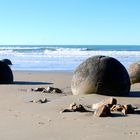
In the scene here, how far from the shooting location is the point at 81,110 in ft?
24.7

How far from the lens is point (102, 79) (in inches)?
410

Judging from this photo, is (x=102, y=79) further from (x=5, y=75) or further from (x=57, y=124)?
(x=5, y=75)

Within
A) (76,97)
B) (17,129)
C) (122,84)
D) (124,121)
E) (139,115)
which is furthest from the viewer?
(122,84)

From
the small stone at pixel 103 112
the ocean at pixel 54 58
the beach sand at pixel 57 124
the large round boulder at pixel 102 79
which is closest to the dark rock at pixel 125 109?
the beach sand at pixel 57 124

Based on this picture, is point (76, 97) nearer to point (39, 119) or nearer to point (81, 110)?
point (81, 110)

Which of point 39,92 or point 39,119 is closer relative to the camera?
point 39,119

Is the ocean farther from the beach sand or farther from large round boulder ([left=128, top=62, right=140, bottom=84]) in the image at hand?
the beach sand

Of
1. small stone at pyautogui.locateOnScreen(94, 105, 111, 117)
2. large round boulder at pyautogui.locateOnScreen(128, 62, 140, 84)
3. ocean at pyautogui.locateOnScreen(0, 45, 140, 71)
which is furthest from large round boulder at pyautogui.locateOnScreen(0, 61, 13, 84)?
ocean at pyautogui.locateOnScreen(0, 45, 140, 71)

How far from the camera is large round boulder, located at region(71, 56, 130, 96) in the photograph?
34.1 feet

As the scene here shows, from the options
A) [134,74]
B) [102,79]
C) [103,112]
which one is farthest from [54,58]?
[103,112]

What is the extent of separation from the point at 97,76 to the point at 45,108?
2687mm

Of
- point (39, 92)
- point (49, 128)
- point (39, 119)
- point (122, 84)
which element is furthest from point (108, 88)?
point (49, 128)

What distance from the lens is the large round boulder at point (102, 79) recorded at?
1039cm

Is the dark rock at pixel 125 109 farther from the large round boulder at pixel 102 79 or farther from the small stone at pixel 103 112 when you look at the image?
the large round boulder at pixel 102 79
